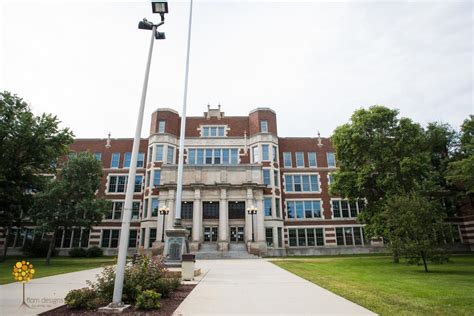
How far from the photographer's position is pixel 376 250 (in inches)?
1404

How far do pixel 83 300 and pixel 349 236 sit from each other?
124 feet

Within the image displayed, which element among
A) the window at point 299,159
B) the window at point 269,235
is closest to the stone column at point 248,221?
the window at point 269,235

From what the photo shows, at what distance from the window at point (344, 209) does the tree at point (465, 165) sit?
1127 cm

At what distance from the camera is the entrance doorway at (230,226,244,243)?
34.6m

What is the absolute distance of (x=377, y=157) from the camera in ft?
83.7

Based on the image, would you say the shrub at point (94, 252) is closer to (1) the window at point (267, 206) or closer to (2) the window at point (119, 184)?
(2) the window at point (119, 184)

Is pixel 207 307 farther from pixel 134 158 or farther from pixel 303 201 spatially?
pixel 303 201

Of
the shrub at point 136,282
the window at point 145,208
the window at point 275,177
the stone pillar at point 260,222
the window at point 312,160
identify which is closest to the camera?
the shrub at point 136,282

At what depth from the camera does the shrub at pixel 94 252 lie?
34.6 m

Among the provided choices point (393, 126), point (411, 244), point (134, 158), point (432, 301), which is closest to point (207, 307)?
point (134, 158)

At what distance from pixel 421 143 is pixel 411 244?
13.4m

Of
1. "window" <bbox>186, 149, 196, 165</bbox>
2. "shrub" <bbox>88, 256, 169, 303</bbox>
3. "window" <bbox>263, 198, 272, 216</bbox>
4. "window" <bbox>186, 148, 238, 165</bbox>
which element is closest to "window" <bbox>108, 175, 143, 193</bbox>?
"window" <bbox>186, 149, 196, 165</bbox>

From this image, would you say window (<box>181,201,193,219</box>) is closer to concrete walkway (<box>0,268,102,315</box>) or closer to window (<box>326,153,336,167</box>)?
window (<box>326,153,336,167</box>)

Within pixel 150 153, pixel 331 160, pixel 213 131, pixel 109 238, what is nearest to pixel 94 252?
pixel 109 238
